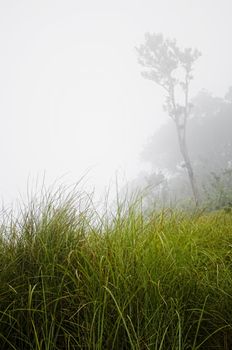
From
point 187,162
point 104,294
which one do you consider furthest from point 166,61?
point 104,294

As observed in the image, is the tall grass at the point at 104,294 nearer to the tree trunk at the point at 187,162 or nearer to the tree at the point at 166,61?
the tree trunk at the point at 187,162

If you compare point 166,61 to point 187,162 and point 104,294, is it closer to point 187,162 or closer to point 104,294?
point 187,162

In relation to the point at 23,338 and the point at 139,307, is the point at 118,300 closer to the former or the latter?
the point at 139,307

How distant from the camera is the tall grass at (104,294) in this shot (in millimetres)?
1451

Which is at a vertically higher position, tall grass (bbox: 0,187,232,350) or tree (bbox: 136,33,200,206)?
tree (bbox: 136,33,200,206)

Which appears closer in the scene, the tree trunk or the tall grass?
the tall grass

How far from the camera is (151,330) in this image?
4.76 ft

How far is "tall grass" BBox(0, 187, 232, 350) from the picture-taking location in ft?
4.76

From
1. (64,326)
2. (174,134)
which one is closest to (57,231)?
(64,326)

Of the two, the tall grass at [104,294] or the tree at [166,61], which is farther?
the tree at [166,61]

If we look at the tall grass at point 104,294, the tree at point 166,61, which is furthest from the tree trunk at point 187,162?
the tall grass at point 104,294

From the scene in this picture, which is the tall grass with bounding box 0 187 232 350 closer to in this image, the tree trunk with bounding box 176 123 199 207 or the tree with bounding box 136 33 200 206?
the tree trunk with bounding box 176 123 199 207

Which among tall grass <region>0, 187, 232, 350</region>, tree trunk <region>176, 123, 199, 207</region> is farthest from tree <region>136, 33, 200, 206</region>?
tall grass <region>0, 187, 232, 350</region>

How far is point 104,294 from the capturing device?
159 cm
